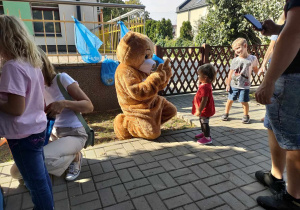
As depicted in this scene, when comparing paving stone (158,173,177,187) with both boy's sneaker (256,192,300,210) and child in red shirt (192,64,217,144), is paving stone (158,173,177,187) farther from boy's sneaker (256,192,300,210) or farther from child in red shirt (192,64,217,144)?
child in red shirt (192,64,217,144)

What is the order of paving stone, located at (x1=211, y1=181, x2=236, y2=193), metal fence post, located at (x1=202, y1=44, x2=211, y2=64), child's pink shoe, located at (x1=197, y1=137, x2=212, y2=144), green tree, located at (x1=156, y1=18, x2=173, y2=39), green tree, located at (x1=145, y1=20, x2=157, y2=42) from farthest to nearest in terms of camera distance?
green tree, located at (x1=145, y1=20, x2=157, y2=42) → green tree, located at (x1=156, y1=18, x2=173, y2=39) → metal fence post, located at (x1=202, y1=44, x2=211, y2=64) → child's pink shoe, located at (x1=197, y1=137, x2=212, y2=144) → paving stone, located at (x1=211, y1=181, x2=236, y2=193)

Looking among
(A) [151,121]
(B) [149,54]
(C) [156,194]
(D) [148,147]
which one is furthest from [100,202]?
(B) [149,54]

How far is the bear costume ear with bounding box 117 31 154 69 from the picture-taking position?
334 cm

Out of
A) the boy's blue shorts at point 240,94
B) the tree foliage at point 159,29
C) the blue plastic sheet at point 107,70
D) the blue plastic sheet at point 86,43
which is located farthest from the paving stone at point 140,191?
the tree foliage at point 159,29

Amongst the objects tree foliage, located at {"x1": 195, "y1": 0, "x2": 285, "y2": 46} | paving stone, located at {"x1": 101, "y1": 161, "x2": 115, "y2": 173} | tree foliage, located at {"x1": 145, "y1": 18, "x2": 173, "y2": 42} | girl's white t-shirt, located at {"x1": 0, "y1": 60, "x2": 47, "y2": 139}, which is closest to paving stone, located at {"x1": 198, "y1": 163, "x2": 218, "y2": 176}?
paving stone, located at {"x1": 101, "y1": 161, "x2": 115, "y2": 173}

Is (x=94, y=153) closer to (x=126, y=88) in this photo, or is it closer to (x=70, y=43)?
(x=126, y=88)

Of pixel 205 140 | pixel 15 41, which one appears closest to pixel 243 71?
pixel 205 140

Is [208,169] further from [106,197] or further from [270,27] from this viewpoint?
[270,27]

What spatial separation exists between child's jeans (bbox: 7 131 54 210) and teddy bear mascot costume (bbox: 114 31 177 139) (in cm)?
172

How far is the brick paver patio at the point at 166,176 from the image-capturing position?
2221 millimetres

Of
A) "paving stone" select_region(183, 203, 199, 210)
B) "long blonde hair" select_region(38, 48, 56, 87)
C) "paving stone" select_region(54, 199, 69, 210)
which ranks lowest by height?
"paving stone" select_region(54, 199, 69, 210)

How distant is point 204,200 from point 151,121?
5.02ft

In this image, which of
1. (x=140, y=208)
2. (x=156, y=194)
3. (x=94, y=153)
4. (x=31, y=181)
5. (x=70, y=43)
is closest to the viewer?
(x=31, y=181)

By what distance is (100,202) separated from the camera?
7.27 feet
